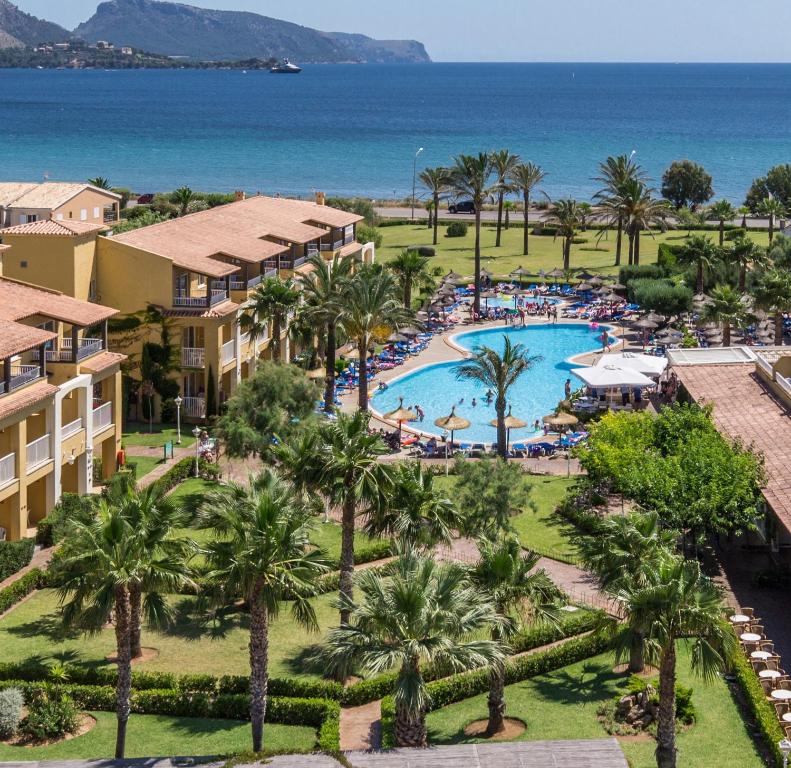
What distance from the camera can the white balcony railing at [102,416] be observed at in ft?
141

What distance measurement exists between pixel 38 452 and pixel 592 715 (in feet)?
61.6

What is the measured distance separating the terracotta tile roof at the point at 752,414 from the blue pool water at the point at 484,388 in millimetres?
7842

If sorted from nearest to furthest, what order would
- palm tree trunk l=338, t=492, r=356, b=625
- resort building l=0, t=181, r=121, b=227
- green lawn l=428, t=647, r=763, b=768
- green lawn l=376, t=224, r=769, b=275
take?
green lawn l=428, t=647, r=763, b=768, palm tree trunk l=338, t=492, r=356, b=625, resort building l=0, t=181, r=121, b=227, green lawn l=376, t=224, r=769, b=275

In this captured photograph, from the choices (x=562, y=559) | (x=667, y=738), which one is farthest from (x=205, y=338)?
(x=667, y=738)

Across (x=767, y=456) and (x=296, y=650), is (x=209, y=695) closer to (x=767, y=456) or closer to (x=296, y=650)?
(x=296, y=650)

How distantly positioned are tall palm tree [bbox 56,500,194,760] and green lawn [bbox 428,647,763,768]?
654cm

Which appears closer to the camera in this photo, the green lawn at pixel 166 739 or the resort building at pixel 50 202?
the green lawn at pixel 166 739

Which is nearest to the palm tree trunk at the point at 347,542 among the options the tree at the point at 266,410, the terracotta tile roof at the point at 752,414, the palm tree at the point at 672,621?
the palm tree at the point at 672,621

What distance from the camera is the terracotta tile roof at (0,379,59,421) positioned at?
122ft

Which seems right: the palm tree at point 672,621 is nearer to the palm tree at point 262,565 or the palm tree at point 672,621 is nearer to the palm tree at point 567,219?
the palm tree at point 262,565

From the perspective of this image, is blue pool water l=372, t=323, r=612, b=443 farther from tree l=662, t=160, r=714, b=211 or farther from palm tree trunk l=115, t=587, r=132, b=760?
tree l=662, t=160, r=714, b=211

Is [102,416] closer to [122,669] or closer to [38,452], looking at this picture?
[38,452]

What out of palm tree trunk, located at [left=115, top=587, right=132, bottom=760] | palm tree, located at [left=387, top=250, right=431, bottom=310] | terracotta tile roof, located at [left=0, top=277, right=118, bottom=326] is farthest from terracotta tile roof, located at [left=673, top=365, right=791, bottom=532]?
palm tree, located at [left=387, top=250, right=431, bottom=310]

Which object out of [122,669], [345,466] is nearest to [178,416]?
[345,466]
